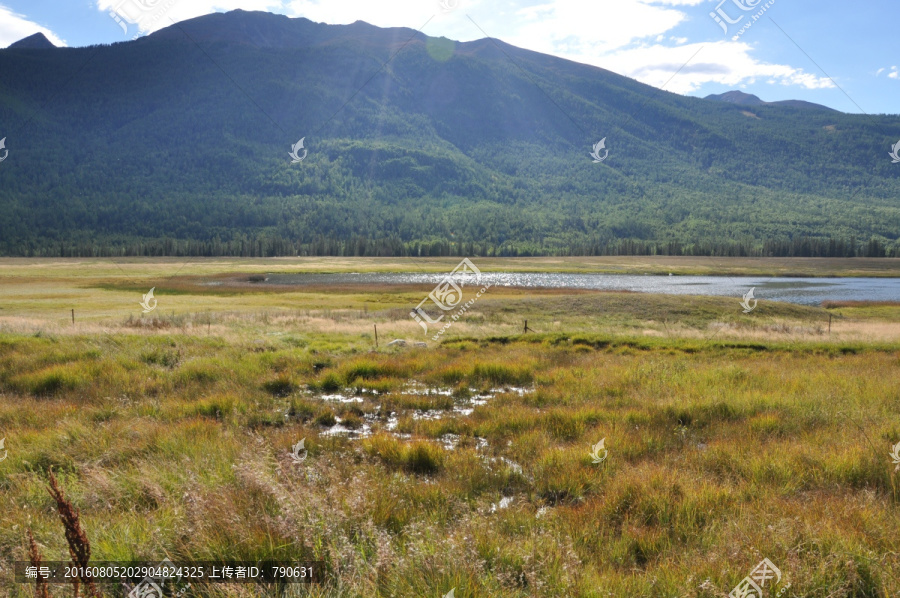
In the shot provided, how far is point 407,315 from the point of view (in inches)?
1495

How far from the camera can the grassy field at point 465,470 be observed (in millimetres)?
3656

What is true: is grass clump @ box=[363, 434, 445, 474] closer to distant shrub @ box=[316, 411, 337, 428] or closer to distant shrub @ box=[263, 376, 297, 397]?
distant shrub @ box=[316, 411, 337, 428]

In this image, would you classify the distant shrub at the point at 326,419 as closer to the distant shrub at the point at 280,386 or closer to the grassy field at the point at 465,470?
the grassy field at the point at 465,470

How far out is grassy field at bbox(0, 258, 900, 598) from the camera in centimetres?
366

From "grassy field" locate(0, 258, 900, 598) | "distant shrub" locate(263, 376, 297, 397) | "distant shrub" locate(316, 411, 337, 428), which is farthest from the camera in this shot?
"distant shrub" locate(263, 376, 297, 397)

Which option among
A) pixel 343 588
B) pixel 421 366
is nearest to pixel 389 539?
pixel 343 588

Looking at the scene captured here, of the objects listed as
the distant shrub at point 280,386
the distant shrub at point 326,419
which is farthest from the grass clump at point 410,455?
the distant shrub at point 280,386

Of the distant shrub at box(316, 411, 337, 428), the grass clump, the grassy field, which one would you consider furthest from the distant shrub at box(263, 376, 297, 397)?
the grass clump

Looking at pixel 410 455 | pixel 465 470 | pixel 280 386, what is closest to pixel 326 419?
pixel 410 455

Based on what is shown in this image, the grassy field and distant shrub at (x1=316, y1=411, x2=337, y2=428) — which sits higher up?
the grassy field

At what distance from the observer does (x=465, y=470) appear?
19.4 ft

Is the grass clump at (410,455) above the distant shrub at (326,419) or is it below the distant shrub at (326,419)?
above

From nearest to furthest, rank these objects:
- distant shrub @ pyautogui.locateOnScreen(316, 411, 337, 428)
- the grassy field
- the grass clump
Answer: the grassy field
the grass clump
distant shrub @ pyautogui.locateOnScreen(316, 411, 337, 428)

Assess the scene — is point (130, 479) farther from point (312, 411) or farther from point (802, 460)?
point (802, 460)
